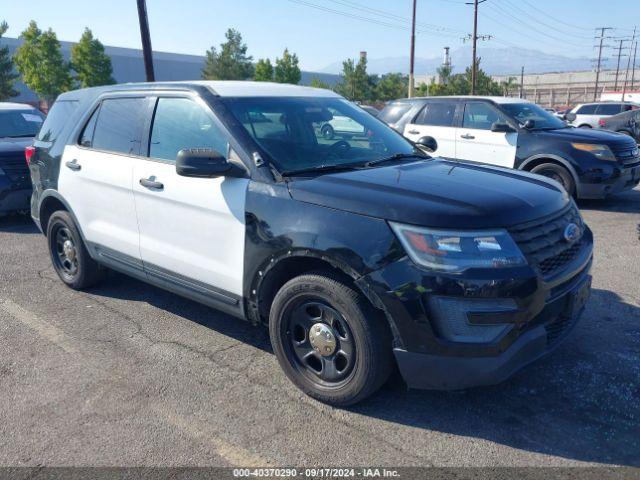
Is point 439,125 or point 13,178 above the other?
point 439,125

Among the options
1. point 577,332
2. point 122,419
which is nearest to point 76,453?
point 122,419

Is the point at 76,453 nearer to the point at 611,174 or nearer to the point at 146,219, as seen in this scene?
the point at 146,219

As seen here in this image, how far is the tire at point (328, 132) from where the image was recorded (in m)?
4.01

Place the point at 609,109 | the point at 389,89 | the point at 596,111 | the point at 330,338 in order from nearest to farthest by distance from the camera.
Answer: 1. the point at 330,338
2. the point at 609,109
3. the point at 596,111
4. the point at 389,89

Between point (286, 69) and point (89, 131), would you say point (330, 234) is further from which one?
point (286, 69)

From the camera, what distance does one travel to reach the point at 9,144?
8.34 m

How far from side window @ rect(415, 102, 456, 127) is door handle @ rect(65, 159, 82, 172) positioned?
6549 mm

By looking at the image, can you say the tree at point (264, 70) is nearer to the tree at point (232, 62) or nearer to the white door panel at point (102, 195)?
the tree at point (232, 62)

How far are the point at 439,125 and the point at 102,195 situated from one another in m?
6.65

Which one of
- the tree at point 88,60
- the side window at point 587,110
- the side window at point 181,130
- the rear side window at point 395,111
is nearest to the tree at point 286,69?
the tree at point 88,60

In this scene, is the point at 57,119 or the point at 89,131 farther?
the point at 57,119

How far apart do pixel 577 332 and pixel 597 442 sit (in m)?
1.42

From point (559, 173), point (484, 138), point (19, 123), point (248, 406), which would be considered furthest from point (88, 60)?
point (248, 406)

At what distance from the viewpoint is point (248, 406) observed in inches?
128
